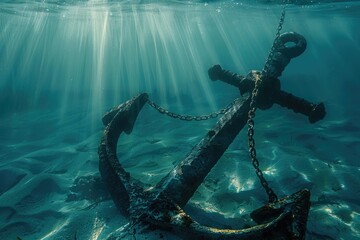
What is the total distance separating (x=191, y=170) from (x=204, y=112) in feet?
32.7

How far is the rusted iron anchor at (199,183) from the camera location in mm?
2367

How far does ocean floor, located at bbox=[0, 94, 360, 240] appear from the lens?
15.6ft

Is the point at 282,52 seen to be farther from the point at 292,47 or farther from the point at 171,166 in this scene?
the point at 171,166

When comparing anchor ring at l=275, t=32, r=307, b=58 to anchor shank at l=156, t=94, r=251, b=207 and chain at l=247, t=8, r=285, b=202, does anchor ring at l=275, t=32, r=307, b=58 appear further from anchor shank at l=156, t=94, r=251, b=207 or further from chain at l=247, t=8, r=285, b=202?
anchor shank at l=156, t=94, r=251, b=207

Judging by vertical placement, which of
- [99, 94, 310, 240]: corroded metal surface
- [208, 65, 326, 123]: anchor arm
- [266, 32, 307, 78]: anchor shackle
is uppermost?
[266, 32, 307, 78]: anchor shackle

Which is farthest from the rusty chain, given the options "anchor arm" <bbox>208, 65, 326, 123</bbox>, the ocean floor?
the ocean floor

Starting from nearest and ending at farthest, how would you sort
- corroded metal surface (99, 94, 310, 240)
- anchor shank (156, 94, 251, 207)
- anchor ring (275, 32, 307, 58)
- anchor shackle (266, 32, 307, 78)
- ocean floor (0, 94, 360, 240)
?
corroded metal surface (99, 94, 310, 240) → anchor shank (156, 94, 251, 207) → ocean floor (0, 94, 360, 240) → anchor shackle (266, 32, 307, 78) → anchor ring (275, 32, 307, 58)

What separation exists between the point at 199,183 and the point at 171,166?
127 inches

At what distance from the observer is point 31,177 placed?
6848 mm

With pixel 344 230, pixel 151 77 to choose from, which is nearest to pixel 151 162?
pixel 344 230

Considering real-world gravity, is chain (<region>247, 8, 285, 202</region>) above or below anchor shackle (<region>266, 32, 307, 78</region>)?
below

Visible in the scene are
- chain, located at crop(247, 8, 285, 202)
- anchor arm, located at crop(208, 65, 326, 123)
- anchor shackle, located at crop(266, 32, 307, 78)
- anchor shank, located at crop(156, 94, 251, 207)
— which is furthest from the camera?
anchor shackle, located at crop(266, 32, 307, 78)

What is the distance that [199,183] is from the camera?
371cm

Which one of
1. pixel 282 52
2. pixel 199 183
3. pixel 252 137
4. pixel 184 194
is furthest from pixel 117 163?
pixel 282 52
